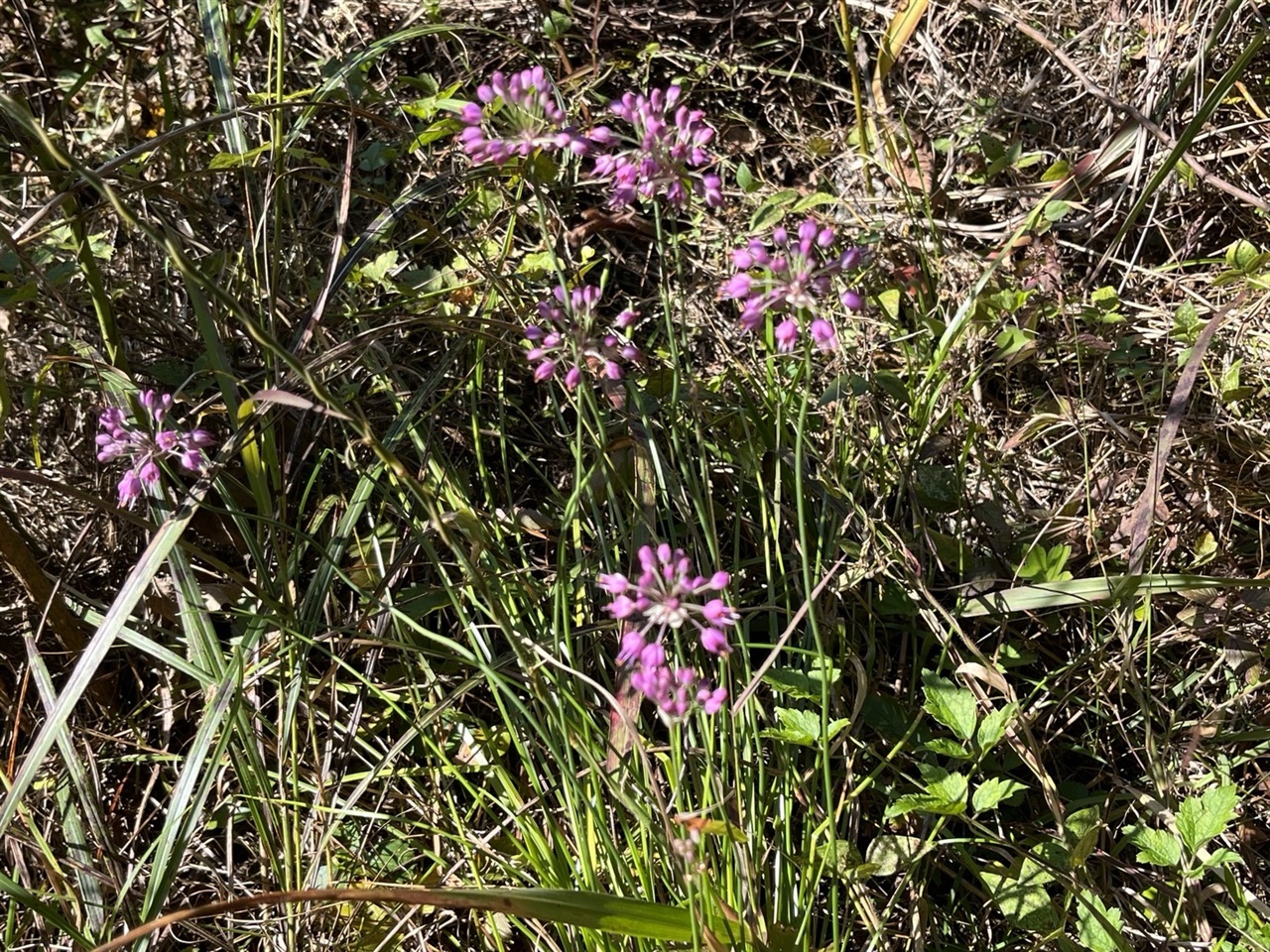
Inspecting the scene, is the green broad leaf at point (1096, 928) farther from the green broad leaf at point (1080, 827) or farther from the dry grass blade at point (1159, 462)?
the dry grass blade at point (1159, 462)

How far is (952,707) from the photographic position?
67.7 inches

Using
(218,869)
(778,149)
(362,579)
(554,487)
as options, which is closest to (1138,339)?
(778,149)

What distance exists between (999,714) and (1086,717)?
17.6 inches

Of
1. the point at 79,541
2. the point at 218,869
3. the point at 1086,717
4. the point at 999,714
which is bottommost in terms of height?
the point at 1086,717

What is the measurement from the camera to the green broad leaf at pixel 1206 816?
1.64 meters

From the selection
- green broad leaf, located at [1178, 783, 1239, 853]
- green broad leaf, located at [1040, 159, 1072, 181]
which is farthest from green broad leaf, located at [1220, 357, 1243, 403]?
green broad leaf, located at [1178, 783, 1239, 853]

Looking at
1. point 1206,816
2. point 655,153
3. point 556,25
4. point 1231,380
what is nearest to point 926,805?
point 1206,816

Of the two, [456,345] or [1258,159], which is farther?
[1258,159]

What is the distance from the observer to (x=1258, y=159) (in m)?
2.58

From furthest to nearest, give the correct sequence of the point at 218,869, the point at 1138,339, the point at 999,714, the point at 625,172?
the point at 1138,339
the point at 218,869
the point at 999,714
the point at 625,172

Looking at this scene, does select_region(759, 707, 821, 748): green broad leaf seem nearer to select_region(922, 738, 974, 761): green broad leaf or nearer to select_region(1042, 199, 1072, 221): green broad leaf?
select_region(922, 738, 974, 761): green broad leaf

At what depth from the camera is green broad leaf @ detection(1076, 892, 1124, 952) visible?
1.62 metres

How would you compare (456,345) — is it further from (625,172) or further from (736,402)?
(625,172)

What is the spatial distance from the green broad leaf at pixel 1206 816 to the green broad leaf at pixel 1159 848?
0.02m
